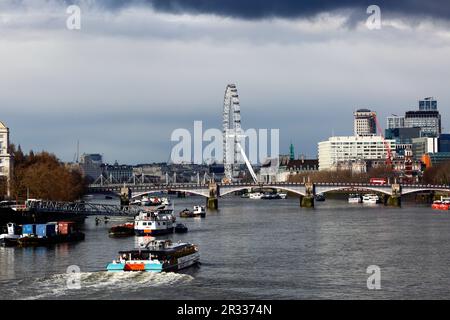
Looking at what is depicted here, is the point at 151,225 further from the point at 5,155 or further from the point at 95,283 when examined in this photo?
the point at 5,155

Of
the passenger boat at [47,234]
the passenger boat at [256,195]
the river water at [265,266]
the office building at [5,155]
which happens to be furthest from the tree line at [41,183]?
the passenger boat at [256,195]

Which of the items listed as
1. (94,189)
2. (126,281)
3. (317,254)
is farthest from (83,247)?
(94,189)

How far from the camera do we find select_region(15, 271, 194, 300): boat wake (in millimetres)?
34188

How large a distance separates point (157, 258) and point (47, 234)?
52.5 ft

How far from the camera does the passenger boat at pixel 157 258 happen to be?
39.1m

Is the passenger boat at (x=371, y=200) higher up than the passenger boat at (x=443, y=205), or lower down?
higher up

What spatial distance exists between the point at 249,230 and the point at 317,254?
1707 centimetres

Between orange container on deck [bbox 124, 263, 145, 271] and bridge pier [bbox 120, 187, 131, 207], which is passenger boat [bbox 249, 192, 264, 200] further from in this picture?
orange container on deck [bbox 124, 263, 145, 271]

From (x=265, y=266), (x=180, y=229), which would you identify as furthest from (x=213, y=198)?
(x=265, y=266)

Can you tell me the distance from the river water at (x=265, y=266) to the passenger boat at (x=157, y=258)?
0.59 m

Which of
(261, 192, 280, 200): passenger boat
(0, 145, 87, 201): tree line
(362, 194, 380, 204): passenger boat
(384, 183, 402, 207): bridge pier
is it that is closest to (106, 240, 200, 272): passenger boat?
(0, 145, 87, 201): tree line

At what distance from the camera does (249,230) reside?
211ft

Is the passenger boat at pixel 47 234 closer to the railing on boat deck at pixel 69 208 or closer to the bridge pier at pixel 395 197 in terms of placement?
the railing on boat deck at pixel 69 208

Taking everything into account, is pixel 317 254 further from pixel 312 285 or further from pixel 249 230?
pixel 249 230
